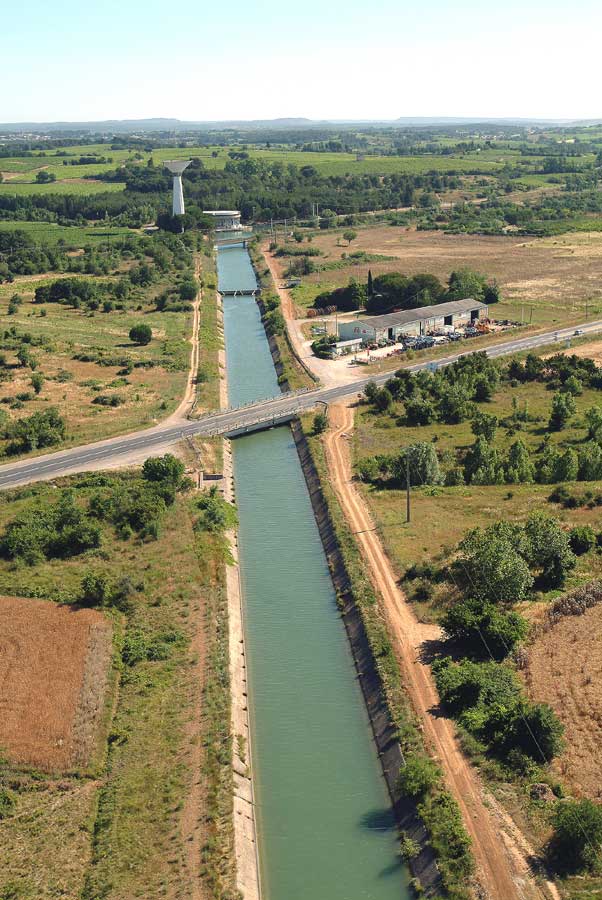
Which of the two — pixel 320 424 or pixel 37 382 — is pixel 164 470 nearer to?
pixel 320 424

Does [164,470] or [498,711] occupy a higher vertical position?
[164,470]

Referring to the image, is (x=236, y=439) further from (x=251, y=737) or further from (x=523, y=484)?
(x=251, y=737)

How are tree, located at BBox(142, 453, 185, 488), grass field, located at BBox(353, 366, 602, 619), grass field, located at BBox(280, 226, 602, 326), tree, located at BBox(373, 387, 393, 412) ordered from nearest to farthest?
1. grass field, located at BBox(353, 366, 602, 619)
2. tree, located at BBox(142, 453, 185, 488)
3. tree, located at BBox(373, 387, 393, 412)
4. grass field, located at BBox(280, 226, 602, 326)

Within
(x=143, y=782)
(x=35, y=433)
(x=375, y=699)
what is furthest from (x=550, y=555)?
(x=35, y=433)

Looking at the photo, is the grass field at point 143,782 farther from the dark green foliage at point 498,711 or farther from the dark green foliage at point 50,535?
the dark green foliage at point 498,711

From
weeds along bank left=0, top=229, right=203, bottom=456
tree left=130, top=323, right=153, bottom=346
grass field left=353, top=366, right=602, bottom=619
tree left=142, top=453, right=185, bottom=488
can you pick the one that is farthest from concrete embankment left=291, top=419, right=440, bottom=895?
tree left=130, top=323, right=153, bottom=346

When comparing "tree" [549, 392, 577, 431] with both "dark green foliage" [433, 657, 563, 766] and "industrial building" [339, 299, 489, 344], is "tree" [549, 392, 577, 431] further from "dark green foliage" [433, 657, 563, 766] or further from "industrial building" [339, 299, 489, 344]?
"dark green foliage" [433, 657, 563, 766]
